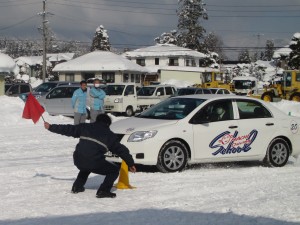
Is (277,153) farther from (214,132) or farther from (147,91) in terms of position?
Answer: (147,91)

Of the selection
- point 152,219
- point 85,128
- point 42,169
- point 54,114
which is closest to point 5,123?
point 54,114

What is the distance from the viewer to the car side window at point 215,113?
1044 cm

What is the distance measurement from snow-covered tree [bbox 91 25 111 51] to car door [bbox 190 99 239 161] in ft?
301

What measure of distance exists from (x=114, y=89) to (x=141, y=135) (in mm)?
18729

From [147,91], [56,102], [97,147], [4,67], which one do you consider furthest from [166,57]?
[97,147]

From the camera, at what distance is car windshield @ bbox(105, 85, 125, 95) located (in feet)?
92.0

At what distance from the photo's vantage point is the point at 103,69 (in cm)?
5728

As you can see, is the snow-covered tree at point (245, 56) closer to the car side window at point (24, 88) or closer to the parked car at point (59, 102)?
the car side window at point (24, 88)

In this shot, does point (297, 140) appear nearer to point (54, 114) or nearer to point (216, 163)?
point (216, 163)

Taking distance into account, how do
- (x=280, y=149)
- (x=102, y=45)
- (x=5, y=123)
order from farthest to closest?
(x=102, y=45) < (x=5, y=123) < (x=280, y=149)

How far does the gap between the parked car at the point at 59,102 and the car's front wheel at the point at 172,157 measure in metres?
15.5

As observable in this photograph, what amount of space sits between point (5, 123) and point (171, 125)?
11819 mm

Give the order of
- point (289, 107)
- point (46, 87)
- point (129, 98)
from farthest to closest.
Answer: point (289, 107) < point (46, 87) < point (129, 98)

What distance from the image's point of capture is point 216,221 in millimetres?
6285
